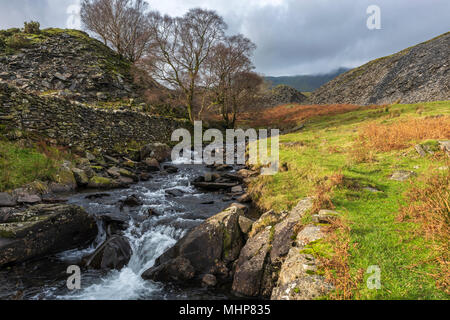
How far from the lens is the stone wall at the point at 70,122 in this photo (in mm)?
14087

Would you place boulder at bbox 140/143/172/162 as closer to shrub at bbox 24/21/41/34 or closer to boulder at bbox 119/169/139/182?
boulder at bbox 119/169/139/182

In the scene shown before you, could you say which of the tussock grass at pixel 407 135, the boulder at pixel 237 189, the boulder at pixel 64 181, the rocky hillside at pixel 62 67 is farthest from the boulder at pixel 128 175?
the tussock grass at pixel 407 135

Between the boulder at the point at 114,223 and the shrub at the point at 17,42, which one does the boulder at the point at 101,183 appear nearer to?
the boulder at the point at 114,223

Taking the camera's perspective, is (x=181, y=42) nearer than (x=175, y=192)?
No

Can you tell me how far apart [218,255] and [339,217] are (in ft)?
12.2

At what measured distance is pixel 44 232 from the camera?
6969 mm

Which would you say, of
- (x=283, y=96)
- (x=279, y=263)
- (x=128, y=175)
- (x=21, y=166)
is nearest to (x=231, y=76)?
(x=128, y=175)

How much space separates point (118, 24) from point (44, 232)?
4296 cm

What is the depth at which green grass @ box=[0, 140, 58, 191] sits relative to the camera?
984 centimetres

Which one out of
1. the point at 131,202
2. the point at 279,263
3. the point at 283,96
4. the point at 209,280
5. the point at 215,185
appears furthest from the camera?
the point at 283,96

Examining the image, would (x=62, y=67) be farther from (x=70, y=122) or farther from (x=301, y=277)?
(x=301, y=277)

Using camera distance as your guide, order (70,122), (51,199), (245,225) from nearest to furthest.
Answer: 1. (245,225)
2. (51,199)
3. (70,122)

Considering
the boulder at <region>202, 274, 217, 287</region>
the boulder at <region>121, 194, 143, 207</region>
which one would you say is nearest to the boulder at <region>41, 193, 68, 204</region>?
the boulder at <region>121, 194, 143, 207</region>
